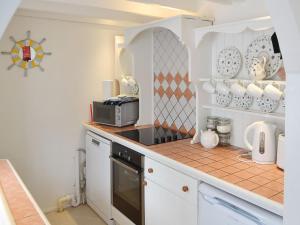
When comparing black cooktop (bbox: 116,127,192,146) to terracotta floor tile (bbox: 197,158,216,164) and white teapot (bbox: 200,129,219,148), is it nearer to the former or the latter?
white teapot (bbox: 200,129,219,148)

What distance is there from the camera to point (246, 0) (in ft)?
6.75

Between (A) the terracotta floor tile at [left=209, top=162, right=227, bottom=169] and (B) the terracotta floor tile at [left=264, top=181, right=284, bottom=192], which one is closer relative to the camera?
(B) the terracotta floor tile at [left=264, top=181, right=284, bottom=192]

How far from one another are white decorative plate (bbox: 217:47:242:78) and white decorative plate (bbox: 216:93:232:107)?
15cm

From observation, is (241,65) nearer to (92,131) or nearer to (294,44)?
(294,44)

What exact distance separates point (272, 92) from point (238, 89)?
257 millimetres

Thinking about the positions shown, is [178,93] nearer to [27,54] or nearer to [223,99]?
[223,99]

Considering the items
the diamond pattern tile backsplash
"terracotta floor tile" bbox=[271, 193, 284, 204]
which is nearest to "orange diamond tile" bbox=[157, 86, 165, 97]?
the diamond pattern tile backsplash

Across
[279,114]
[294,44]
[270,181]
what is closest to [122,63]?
[279,114]

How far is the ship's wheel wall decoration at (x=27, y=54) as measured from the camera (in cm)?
274

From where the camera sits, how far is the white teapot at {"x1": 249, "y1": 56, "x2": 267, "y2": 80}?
1.92 metres

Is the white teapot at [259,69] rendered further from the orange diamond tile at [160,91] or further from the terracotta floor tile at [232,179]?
the orange diamond tile at [160,91]

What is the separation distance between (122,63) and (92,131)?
0.88m

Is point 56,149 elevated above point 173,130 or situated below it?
below

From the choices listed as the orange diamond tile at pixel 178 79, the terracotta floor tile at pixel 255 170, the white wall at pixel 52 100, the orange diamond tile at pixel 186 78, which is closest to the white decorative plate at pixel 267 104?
the terracotta floor tile at pixel 255 170
